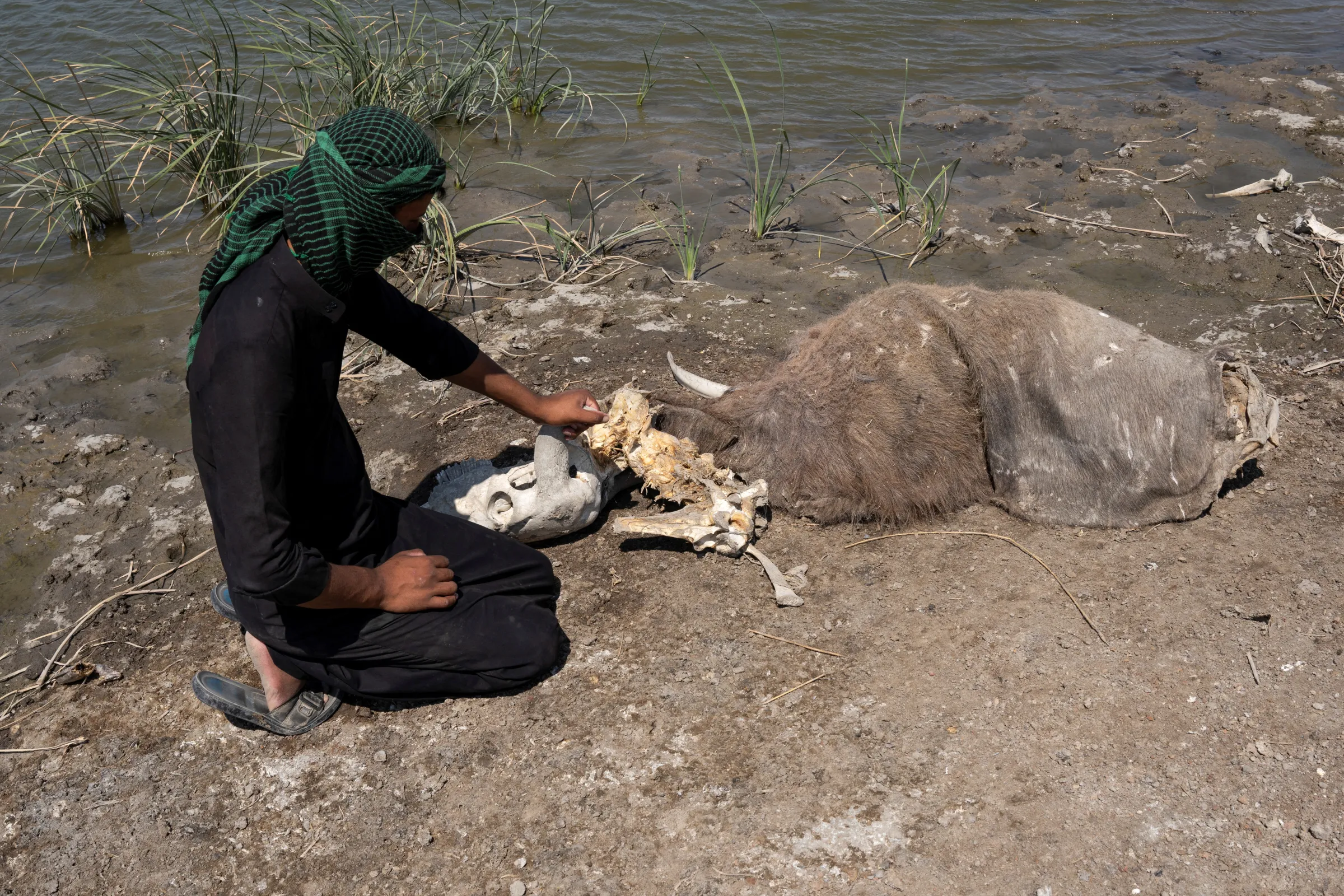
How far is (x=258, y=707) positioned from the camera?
9.14 feet

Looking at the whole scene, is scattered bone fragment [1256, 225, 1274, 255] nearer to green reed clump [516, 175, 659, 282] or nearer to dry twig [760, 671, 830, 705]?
green reed clump [516, 175, 659, 282]

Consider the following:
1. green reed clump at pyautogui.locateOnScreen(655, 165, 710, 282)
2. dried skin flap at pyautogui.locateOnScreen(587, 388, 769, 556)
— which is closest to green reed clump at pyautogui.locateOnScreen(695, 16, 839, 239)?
green reed clump at pyautogui.locateOnScreen(655, 165, 710, 282)

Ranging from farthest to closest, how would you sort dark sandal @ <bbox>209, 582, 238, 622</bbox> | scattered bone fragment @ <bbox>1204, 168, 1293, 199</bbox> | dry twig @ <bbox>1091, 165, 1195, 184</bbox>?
dry twig @ <bbox>1091, 165, 1195, 184</bbox>
scattered bone fragment @ <bbox>1204, 168, 1293, 199</bbox>
dark sandal @ <bbox>209, 582, 238, 622</bbox>

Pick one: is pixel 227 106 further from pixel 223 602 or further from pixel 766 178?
pixel 223 602

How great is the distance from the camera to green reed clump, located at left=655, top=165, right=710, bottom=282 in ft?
16.8

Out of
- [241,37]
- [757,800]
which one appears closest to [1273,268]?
[757,800]

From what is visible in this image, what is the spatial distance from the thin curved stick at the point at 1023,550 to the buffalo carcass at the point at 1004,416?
69 millimetres

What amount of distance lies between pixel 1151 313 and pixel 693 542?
2.87 metres

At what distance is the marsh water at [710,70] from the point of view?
545 centimetres

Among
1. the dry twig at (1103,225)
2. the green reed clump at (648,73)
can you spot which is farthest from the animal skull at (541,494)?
the green reed clump at (648,73)

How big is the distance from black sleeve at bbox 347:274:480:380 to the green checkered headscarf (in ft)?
1.17

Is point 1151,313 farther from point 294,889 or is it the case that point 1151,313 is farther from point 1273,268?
point 294,889

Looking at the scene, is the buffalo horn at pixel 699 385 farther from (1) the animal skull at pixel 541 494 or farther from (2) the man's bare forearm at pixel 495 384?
(2) the man's bare forearm at pixel 495 384

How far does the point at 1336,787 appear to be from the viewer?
239cm
